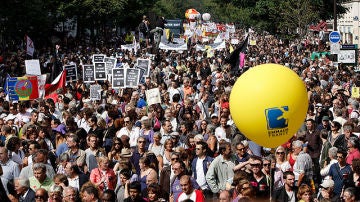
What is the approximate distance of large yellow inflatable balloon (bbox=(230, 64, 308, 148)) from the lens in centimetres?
847

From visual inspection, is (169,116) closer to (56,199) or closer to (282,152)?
(282,152)

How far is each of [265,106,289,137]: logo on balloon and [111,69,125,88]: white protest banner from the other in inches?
473

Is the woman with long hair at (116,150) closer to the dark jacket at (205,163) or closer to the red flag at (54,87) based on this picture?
the dark jacket at (205,163)

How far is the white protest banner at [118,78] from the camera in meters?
20.3

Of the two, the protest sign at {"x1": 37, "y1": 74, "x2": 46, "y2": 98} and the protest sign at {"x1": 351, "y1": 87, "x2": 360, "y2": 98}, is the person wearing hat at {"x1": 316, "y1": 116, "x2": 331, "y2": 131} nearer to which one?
the protest sign at {"x1": 351, "y1": 87, "x2": 360, "y2": 98}

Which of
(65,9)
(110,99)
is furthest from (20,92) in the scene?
(65,9)

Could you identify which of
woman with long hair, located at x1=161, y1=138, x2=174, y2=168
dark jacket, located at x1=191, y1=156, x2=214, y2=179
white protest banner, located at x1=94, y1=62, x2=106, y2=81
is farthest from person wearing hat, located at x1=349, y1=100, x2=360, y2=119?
white protest banner, located at x1=94, y1=62, x2=106, y2=81

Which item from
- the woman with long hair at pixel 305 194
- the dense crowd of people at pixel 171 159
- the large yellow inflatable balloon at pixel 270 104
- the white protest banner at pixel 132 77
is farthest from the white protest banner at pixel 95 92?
the woman with long hair at pixel 305 194

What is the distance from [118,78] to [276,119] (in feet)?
39.8

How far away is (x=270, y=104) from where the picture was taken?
27.7 feet

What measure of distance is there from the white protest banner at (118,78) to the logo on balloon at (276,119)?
39.4 feet

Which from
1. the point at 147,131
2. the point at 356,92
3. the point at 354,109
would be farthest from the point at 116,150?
the point at 356,92

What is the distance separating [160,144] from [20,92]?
271 inches

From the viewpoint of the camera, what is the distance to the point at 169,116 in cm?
1477
